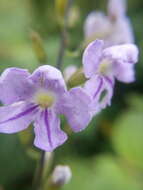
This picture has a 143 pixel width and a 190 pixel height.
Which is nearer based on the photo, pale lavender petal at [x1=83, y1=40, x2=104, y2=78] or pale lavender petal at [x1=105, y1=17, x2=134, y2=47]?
pale lavender petal at [x1=83, y1=40, x2=104, y2=78]

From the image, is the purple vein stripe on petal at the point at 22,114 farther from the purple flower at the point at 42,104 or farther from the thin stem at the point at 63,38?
the thin stem at the point at 63,38

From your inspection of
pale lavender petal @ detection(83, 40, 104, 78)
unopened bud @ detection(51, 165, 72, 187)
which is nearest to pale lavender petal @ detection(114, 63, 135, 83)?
pale lavender petal @ detection(83, 40, 104, 78)

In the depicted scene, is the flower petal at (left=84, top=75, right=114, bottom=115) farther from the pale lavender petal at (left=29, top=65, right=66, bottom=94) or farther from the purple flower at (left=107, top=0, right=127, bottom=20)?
the purple flower at (left=107, top=0, right=127, bottom=20)

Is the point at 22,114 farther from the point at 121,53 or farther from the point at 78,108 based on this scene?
the point at 121,53

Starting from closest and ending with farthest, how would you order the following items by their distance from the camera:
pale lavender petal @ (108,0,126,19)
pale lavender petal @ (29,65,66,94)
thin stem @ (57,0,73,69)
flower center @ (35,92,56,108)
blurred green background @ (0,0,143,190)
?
pale lavender petal @ (29,65,66,94) < flower center @ (35,92,56,108) < thin stem @ (57,0,73,69) < pale lavender petal @ (108,0,126,19) < blurred green background @ (0,0,143,190)

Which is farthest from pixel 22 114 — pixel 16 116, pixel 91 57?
pixel 91 57

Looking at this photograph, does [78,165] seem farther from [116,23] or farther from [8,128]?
[8,128]

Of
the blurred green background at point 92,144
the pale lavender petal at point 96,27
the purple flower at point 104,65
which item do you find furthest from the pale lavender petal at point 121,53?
the blurred green background at point 92,144
